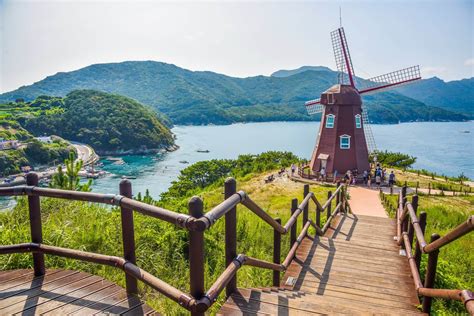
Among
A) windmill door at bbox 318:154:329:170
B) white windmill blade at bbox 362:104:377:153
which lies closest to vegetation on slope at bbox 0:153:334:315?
windmill door at bbox 318:154:329:170

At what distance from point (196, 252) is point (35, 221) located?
1.80m

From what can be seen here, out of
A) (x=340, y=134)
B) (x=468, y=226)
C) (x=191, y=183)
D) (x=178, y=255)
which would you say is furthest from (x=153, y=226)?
(x=191, y=183)

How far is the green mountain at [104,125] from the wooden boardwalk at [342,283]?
7903cm

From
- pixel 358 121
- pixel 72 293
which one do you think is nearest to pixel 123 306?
pixel 72 293

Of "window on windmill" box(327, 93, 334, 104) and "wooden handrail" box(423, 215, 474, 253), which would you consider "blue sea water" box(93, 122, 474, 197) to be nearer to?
"window on windmill" box(327, 93, 334, 104)

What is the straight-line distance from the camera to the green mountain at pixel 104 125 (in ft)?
263

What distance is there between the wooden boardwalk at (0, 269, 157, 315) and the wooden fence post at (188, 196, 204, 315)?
633 mm

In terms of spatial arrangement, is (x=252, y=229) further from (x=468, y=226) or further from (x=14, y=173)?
(x=14, y=173)

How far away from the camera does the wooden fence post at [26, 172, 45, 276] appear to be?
2.81 m

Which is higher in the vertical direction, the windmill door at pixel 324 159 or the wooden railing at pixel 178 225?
the wooden railing at pixel 178 225

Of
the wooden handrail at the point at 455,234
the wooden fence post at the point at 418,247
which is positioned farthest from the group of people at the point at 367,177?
the wooden handrail at the point at 455,234

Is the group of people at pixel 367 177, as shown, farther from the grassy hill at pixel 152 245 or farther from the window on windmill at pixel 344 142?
the grassy hill at pixel 152 245

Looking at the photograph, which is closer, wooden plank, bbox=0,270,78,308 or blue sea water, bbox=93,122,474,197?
wooden plank, bbox=0,270,78,308

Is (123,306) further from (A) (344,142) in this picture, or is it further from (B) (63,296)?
(A) (344,142)
